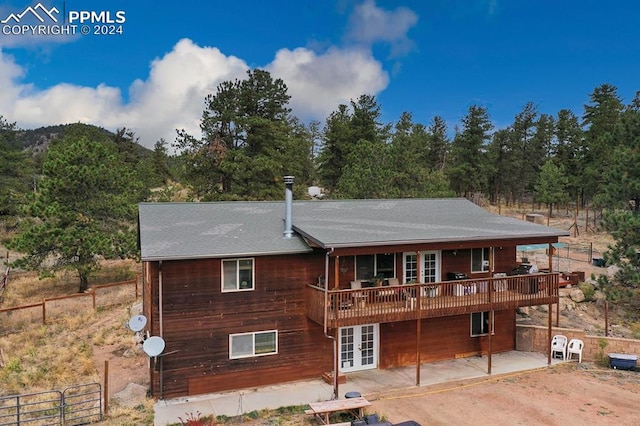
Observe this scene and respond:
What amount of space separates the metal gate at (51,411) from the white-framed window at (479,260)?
13792mm

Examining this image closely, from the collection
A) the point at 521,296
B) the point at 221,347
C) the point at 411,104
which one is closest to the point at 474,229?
the point at 521,296

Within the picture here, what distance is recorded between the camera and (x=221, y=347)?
47.4 ft

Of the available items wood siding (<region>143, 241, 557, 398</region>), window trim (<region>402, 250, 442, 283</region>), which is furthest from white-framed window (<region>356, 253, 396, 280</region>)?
window trim (<region>402, 250, 442, 283</region>)

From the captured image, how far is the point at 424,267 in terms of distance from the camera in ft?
57.3

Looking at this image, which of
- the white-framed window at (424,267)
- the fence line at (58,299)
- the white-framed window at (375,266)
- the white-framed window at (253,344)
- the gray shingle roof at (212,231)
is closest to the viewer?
the gray shingle roof at (212,231)

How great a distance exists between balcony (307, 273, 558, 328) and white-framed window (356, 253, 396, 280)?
48.7 inches

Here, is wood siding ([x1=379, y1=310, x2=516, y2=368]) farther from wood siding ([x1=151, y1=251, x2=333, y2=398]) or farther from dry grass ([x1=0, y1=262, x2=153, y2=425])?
dry grass ([x1=0, y1=262, x2=153, y2=425])

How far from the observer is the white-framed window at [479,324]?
18281mm

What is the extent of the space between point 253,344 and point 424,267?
704 cm

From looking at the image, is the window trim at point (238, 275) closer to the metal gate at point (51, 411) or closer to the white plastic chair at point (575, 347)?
the metal gate at point (51, 411)

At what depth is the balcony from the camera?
14352mm

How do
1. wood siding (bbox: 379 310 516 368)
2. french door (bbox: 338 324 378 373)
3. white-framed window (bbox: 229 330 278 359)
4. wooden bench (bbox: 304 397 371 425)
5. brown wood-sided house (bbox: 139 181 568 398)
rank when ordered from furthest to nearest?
wood siding (bbox: 379 310 516 368)
french door (bbox: 338 324 378 373)
white-framed window (bbox: 229 330 278 359)
brown wood-sided house (bbox: 139 181 568 398)
wooden bench (bbox: 304 397 371 425)

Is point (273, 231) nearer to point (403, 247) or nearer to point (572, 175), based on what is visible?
point (403, 247)

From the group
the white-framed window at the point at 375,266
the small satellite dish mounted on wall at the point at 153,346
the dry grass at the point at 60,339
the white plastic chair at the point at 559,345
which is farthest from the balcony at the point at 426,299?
the dry grass at the point at 60,339
